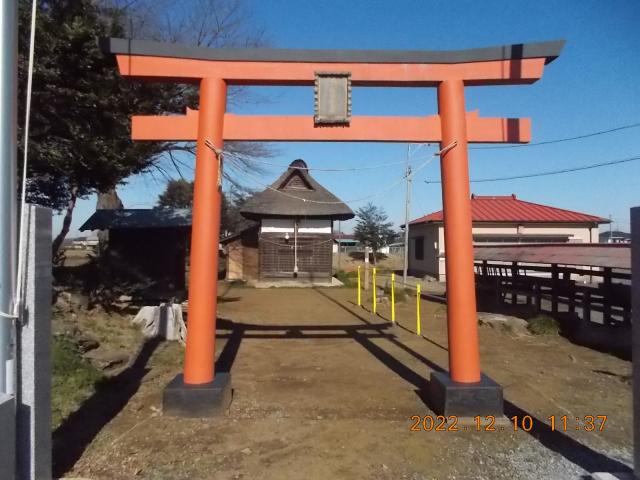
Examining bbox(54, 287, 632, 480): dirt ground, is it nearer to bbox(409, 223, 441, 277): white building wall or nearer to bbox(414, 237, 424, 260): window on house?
bbox(409, 223, 441, 277): white building wall

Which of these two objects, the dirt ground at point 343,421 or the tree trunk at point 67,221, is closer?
the dirt ground at point 343,421

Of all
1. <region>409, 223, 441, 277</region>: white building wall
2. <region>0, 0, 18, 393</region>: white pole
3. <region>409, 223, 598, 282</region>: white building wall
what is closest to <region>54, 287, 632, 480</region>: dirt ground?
<region>0, 0, 18, 393</region>: white pole

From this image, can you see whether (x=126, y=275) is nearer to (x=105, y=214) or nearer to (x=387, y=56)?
(x=105, y=214)

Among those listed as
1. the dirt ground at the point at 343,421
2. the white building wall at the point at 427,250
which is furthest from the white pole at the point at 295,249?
the dirt ground at the point at 343,421

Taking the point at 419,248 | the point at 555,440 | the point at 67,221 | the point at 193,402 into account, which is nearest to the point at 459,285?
the point at 555,440

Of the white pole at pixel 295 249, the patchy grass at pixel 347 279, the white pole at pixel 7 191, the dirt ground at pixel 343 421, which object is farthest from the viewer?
the patchy grass at pixel 347 279

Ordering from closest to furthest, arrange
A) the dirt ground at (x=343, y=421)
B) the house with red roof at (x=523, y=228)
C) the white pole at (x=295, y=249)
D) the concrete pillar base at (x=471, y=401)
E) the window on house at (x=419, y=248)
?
1. the dirt ground at (x=343, y=421)
2. the concrete pillar base at (x=471, y=401)
3. the white pole at (x=295, y=249)
4. the house with red roof at (x=523, y=228)
5. the window on house at (x=419, y=248)

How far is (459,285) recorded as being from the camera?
5.23 meters

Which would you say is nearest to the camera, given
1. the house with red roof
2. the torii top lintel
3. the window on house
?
the torii top lintel

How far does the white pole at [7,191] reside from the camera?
280cm

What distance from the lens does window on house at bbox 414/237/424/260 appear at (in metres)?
28.0

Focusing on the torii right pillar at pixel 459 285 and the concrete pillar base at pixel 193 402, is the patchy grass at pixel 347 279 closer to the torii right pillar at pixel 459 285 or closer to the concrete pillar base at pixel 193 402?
the torii right pillar at pixel 459 285

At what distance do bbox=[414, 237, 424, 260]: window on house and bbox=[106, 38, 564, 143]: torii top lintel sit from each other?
22791 mm

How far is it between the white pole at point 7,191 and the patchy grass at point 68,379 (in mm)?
A: 2283
